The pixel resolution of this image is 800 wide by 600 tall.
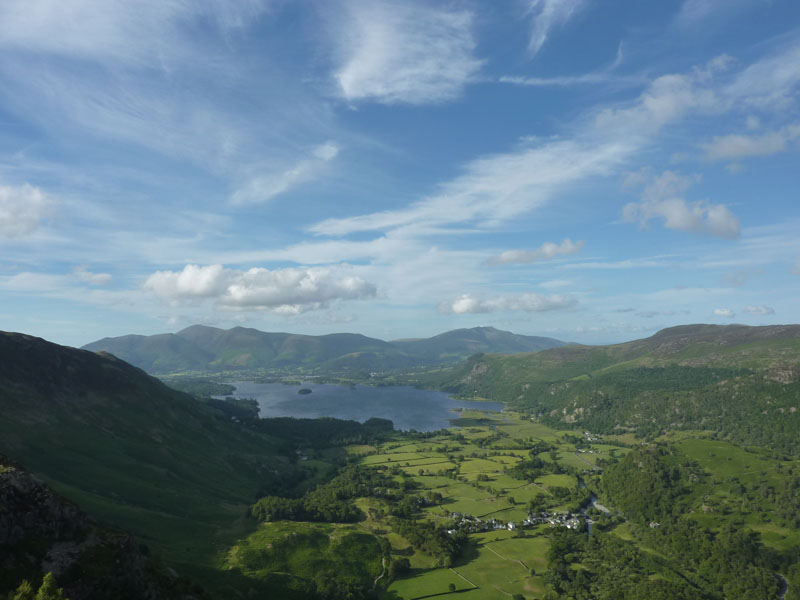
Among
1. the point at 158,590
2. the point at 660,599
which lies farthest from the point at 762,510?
the point at 158,590

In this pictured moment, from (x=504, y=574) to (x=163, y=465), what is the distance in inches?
6039

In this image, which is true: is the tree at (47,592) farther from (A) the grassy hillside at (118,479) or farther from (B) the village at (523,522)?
(B) the village at (523,522)

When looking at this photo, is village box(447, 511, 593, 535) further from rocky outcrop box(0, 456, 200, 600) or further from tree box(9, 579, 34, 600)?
tree box(9, 579, 34, 600)

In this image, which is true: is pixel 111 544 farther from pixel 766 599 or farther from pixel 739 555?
pixel 739 555

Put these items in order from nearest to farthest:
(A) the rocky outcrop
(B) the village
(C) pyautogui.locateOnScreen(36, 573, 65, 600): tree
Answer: (C) pyautogui.locateOnScreen(36, 573, 65, 600): tree
(A) the rocky outcrop
(B) the village

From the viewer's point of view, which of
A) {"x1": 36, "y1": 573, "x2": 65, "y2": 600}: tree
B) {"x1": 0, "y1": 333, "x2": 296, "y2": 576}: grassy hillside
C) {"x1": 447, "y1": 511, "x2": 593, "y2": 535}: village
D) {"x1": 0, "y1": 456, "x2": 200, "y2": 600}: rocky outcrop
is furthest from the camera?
{"x1": 447, "y1": 511, "x2": 593, "y2": 535}: village

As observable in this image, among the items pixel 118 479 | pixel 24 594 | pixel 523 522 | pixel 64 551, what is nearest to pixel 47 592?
pixel 24 594

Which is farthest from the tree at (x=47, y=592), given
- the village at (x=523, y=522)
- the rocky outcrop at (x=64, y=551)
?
the village at (x=523, y=522)

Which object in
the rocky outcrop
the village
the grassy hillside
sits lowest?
the village

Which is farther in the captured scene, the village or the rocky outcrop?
the village

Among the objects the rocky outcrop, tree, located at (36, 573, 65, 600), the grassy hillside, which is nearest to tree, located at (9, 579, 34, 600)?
tree, located at (36, 573, 65, 600)

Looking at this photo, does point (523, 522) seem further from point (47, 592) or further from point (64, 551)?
point (47, 592)

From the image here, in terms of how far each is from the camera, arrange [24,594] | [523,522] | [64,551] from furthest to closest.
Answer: [523,522] → [64,551] → [24,594]

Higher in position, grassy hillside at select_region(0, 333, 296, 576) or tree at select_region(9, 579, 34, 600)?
tree at select_region(9, 579, 34, 600)
